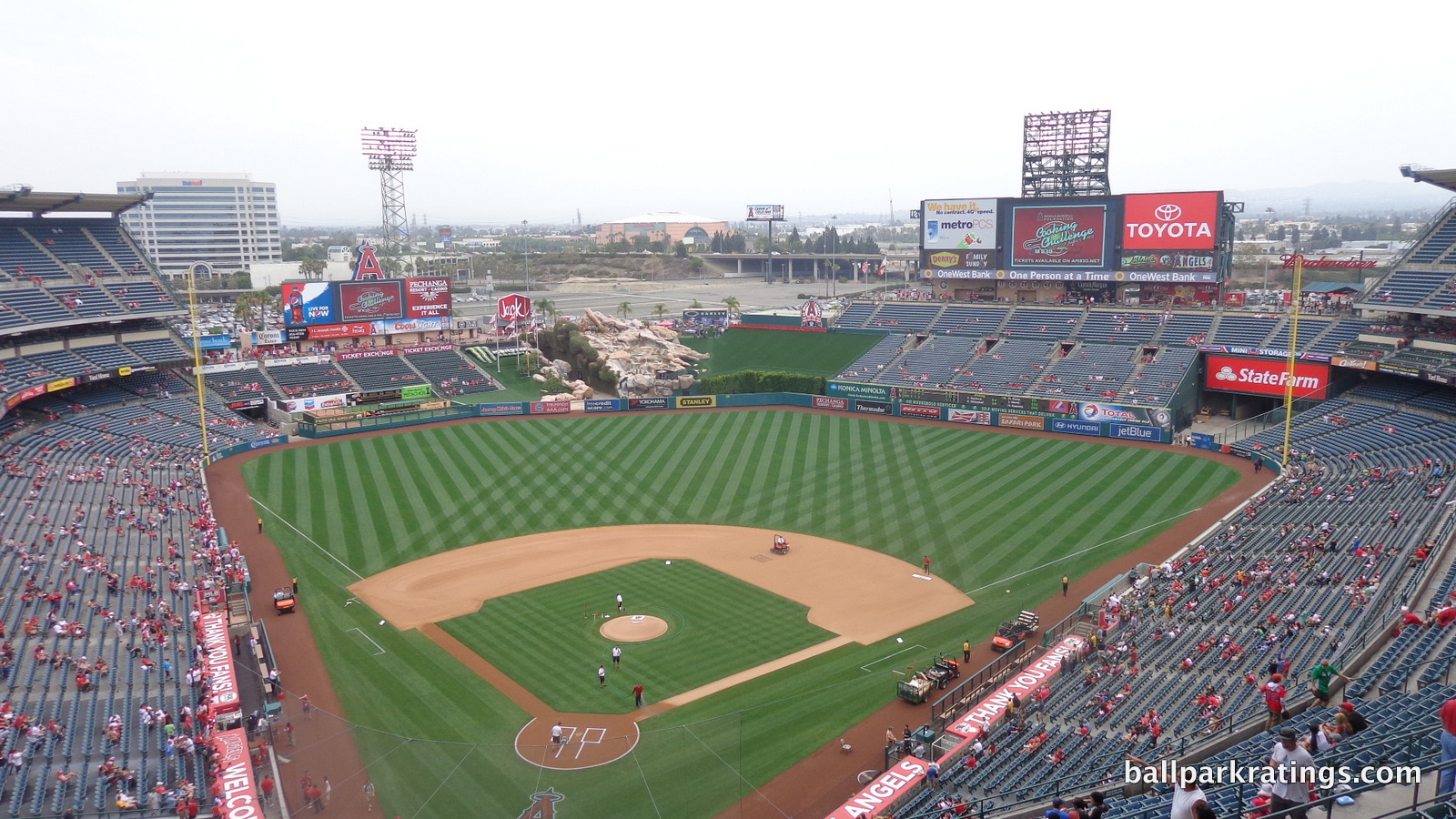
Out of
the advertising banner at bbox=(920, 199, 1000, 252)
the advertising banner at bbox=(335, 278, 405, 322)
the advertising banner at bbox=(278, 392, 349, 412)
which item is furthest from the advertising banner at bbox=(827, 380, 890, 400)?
the advertising banner at bbox=(335, 278, 405, 322)

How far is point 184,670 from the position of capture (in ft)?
82.9

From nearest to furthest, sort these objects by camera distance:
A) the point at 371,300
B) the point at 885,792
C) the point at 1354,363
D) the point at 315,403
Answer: the point at 885,792
the point at 1354,363
the point at 315,403
the point at 371,300

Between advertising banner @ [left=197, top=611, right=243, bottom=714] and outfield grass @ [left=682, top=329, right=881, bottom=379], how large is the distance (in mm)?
46180

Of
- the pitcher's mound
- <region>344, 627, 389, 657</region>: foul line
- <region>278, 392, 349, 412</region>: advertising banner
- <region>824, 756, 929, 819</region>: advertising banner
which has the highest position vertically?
<region>278, 392, 349, 412</region>: advertising banner

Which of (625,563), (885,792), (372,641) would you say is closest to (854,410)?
(625,563)

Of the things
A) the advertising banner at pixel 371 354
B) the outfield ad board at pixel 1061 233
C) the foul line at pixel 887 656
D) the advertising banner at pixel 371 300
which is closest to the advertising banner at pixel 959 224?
the outfield ad board at pixel 1061 233

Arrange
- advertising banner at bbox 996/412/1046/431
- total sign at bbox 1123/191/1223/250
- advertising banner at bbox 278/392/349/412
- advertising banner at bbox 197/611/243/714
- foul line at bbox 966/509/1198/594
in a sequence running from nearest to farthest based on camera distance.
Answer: advertising banner at bbox 197/611/243/714 < foul line at bbox 966/509/1198/594 < advertising banner at bbox 996/412/1046/431 < total sign at bbox 1123/191/1223/250 < advertising banner at bbox 278/392/349/412

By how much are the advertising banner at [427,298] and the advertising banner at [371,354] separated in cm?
289

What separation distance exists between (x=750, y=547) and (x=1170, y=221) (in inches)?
1548

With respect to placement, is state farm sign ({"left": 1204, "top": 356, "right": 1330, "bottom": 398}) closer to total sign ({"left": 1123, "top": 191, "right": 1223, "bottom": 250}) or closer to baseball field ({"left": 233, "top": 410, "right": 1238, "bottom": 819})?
total sign ({"left": 1123, "top": 191, "right": 1223, "bottom": 250})

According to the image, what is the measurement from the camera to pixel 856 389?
64.4 metres

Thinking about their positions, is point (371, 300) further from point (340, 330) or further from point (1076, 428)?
point (1076, 428)

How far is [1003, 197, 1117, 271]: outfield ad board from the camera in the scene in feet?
210

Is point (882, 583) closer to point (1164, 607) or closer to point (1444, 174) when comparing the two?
point (1164, 607)
